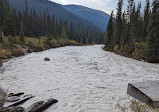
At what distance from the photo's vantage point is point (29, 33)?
4750 cm

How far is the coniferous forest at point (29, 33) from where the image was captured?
19.3m

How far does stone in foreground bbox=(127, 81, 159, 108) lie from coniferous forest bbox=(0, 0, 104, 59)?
49.2 ft

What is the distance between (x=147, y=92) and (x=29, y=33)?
51.5 meters

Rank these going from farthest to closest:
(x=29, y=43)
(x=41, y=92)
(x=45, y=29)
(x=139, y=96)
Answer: (x=45, y=29), (x=29, y=43), (x=41, y=92), (x=139, y=96)

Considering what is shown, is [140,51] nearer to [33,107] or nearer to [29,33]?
[33,107]

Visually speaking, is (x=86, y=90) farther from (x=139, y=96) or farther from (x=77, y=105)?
(x=139, y=96)

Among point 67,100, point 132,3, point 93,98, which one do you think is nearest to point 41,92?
point 67,100

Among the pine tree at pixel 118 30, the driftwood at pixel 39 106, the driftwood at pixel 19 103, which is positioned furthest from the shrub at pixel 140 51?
the driftwood at pixel 39 106

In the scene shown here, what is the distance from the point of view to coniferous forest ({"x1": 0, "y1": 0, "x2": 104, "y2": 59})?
63.4 feet

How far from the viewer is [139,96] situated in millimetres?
2338

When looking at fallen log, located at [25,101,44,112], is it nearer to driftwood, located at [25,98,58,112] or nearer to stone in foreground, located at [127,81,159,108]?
driftwood, located at [25,98,58,112]

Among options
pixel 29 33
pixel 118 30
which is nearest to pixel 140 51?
pixel 118 30

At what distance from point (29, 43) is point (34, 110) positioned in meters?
22.7

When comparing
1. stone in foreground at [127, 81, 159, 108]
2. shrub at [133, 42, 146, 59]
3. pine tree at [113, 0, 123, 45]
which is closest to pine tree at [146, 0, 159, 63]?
shrub at [133, 42, 146, 59]
